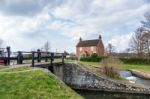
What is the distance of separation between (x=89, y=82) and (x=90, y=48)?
4757 centimetres

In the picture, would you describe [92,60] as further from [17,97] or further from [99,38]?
[17,97]

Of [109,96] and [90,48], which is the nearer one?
[109,96]

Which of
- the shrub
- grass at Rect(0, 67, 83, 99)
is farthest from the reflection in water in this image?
grass at Rect(0, 67, 83, 99)

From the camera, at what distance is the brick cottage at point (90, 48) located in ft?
239

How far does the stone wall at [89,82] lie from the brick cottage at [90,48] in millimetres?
43691

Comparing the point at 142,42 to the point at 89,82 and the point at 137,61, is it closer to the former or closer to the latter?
the point at 137,61

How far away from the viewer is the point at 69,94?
44.6 feet

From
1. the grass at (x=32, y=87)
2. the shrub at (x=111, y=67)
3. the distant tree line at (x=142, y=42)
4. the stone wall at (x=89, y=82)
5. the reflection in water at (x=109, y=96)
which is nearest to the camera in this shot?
the grass at (x=32, y=87)

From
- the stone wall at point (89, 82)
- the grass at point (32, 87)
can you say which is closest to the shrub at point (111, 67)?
the stone wall at point (89, 82)

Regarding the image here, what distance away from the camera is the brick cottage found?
7294cm

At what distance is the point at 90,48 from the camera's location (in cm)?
7431

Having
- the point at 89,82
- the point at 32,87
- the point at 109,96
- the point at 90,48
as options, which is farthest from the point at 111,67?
the point at 90,48

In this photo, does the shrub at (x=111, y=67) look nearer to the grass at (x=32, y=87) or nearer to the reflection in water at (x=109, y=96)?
the reflection in water at (x=109, y=96)

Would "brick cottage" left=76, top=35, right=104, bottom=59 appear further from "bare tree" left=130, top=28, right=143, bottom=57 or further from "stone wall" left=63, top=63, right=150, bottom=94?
"stone wall" left=63, top=63, right=150, bottom=94
